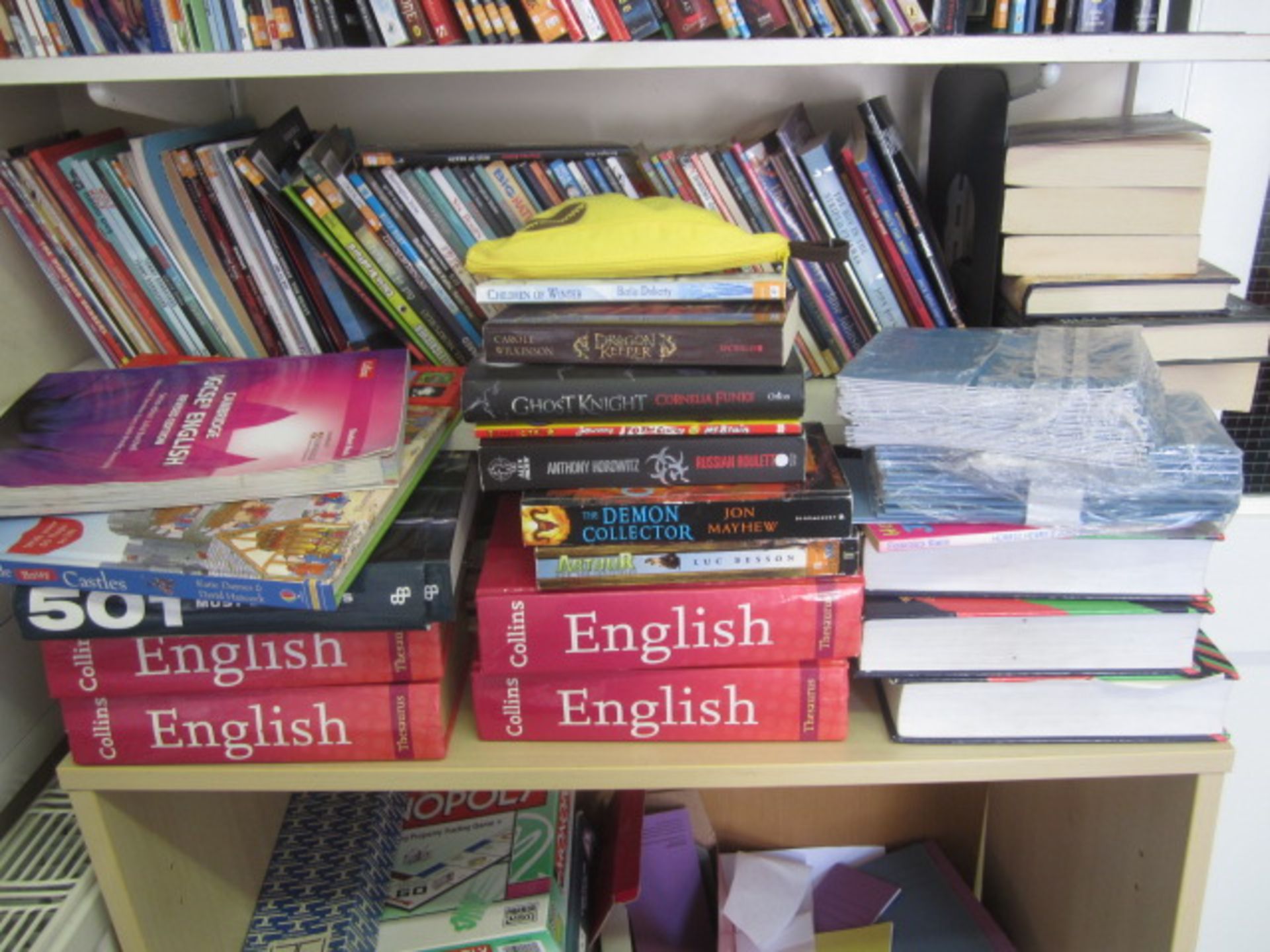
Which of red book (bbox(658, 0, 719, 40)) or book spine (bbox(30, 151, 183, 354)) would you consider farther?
book spine (bbox(30, 151, 183, 354))

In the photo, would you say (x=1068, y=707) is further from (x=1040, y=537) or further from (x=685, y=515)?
(x=685, y=515)

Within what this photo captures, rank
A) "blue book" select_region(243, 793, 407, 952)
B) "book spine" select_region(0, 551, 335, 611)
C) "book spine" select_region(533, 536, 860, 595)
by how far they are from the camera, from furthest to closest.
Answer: "blue book" select_region(243, 793, 407, 952)
"book spine" select_region(533, 536, 860, 595)
"book spine" select_region(0, 551, 335, 611)

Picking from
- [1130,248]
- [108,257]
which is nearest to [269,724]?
[108,257]

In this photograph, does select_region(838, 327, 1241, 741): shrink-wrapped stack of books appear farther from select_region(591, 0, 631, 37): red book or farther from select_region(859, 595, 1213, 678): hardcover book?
select_region(591, 0, 631, 37): red book

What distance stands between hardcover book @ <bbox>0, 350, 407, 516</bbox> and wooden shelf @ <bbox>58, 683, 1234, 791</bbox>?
0.76ft

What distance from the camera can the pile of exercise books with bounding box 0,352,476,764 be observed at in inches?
30.0

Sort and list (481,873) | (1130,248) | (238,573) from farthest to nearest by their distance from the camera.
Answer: (481,873), (1130,248), (238,573)

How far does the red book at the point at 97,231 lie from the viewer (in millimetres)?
951

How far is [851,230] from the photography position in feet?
3.22

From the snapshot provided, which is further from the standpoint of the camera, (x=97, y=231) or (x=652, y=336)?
(x=97, y=231)

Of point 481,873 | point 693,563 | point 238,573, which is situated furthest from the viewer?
point 481,873

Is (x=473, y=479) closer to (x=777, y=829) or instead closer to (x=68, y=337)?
(x=68, y=337)

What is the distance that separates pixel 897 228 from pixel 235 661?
673 mm

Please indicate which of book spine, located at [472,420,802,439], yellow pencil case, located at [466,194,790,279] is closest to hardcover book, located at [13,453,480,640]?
book spine, located at [472,420,802,439]
